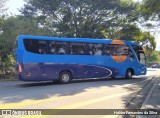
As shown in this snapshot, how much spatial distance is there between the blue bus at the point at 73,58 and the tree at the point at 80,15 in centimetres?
927

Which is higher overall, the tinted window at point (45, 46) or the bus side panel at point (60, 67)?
the tinted window at point (45, 46)

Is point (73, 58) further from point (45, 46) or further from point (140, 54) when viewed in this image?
point (140, 54)

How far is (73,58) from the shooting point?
1858 centimetres

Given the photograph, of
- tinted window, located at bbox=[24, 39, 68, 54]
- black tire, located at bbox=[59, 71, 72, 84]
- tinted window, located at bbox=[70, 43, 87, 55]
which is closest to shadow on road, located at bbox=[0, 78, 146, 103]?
black tire, located at bbox=[59, 71, 72, 84]

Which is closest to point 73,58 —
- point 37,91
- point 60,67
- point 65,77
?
point 60,67

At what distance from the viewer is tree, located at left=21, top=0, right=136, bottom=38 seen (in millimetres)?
30594

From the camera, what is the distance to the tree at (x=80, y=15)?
3059 centimetres

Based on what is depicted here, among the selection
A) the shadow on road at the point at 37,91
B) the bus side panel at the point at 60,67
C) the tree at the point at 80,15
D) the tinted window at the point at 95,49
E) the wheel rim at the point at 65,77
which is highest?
the tree at the point at 80,15

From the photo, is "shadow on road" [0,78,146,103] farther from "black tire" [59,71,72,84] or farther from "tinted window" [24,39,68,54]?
"tinted window" [24,39,68,54]

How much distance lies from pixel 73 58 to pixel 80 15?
44.2ft

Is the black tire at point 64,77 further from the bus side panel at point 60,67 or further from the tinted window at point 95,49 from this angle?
the tinted window at point 95,49

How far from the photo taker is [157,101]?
9.96m

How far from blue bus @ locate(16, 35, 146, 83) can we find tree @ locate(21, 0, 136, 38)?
9.27 metres

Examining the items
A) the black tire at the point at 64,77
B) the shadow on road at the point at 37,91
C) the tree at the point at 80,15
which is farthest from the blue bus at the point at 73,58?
the tree at the point at 80,15
